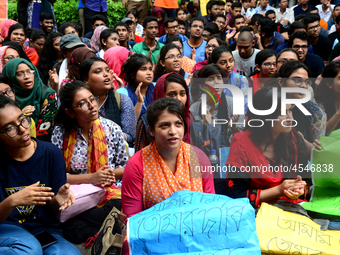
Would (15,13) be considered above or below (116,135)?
above

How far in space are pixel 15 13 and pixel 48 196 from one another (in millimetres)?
8075

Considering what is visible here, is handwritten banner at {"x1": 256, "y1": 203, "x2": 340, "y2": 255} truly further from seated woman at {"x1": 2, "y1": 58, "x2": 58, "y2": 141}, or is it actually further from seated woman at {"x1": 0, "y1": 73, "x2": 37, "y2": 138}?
seated woman at {"x1": 2, "y1": 58, "x2": 58, "y2": 141}

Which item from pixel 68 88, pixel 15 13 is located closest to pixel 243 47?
pixel 68 88

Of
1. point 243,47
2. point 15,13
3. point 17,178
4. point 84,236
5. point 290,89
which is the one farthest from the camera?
point 15,13

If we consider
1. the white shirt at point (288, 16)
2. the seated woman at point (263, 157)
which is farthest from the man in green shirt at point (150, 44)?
the white shirt at point (288, 16)

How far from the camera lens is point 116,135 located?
3.12 metres

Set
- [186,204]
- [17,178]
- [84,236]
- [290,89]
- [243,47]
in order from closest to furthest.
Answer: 1. [186,204]
2. [17,178]
3. [84,236]
4. [290,89]
5. [243,47]

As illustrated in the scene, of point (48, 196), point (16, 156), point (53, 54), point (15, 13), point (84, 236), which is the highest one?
point (15, 13)

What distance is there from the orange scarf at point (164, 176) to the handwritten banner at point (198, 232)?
1.32 feet

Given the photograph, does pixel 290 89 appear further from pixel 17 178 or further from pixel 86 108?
pixel 17 178

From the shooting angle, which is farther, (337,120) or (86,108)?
(337,120)

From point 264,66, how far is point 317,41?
249cm

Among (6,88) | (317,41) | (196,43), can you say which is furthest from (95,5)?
(6,88)

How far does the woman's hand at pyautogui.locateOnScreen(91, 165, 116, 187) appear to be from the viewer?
2746 millimetres
